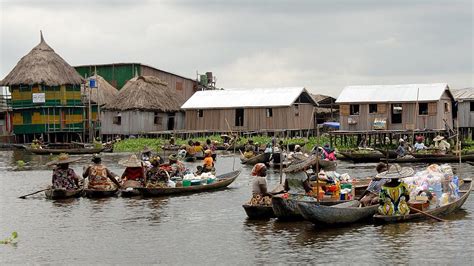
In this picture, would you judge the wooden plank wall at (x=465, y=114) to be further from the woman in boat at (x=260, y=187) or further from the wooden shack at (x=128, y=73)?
the woman in boat at (x=260, y=187)

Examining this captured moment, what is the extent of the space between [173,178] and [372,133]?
69.2 ft

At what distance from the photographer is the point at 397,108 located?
138 feet

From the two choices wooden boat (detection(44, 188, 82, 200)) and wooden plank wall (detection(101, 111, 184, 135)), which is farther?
wooden plank wall (detection(101, 111, 184, 135))

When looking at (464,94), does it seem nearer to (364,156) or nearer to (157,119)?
(364,156)

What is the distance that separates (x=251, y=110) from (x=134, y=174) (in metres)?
28.6

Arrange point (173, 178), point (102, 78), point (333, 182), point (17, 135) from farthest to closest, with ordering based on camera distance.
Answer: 1. point (102, 78)
2. point (17, 135)
3. point (173, 178)
4. point (333, 182)

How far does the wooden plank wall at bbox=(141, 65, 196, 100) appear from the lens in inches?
2375

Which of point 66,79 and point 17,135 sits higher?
point 66,79

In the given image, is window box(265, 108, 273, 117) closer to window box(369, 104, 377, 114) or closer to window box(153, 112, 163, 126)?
window box(369, 104, 377, 114)

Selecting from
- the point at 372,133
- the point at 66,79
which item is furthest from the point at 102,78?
the point at 372,133

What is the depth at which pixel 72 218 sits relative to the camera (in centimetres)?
1734

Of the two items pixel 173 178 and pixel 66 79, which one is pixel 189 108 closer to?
pixel 66 79

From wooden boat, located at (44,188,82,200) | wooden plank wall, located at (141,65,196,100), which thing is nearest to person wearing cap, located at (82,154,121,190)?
wooden boat, located at (44,188,82,200)

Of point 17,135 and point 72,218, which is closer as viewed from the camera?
point 72,218
